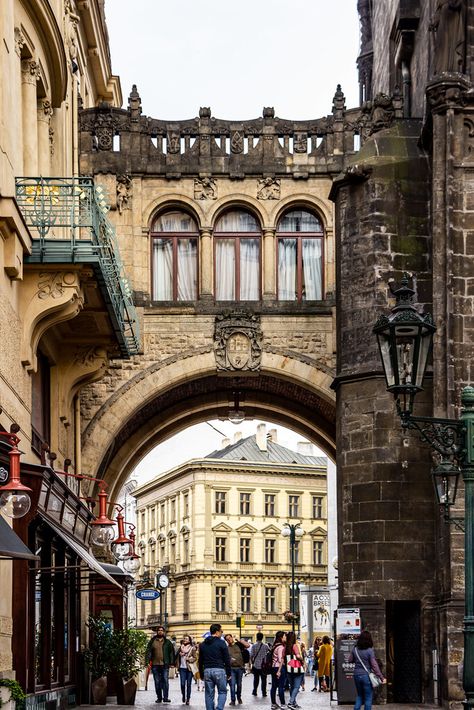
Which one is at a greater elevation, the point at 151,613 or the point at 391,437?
the point at 391,437

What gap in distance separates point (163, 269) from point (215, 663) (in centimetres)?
1744

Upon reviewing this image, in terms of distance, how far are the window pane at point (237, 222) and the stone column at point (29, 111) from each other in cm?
1562

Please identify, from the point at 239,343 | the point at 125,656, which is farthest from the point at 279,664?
the point at 239,343

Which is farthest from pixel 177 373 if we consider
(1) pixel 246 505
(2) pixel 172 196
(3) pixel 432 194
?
(1) pixel 246 505

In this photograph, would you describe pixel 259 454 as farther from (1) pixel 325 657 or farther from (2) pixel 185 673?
(2) pixel 185 673

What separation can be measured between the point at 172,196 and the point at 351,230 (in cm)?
701

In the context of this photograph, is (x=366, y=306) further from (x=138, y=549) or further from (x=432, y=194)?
(x=138, y=549)

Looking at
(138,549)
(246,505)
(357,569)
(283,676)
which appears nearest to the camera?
(283,676)

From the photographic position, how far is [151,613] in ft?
345

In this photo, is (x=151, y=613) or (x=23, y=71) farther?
(x=151, y=613)

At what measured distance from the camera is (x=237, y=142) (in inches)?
1519

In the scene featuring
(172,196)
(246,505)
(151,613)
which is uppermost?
(172,196)

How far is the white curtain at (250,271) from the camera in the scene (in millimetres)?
38938

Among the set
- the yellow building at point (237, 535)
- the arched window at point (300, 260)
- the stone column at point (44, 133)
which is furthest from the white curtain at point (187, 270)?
the yellow building at point (237, 535)
